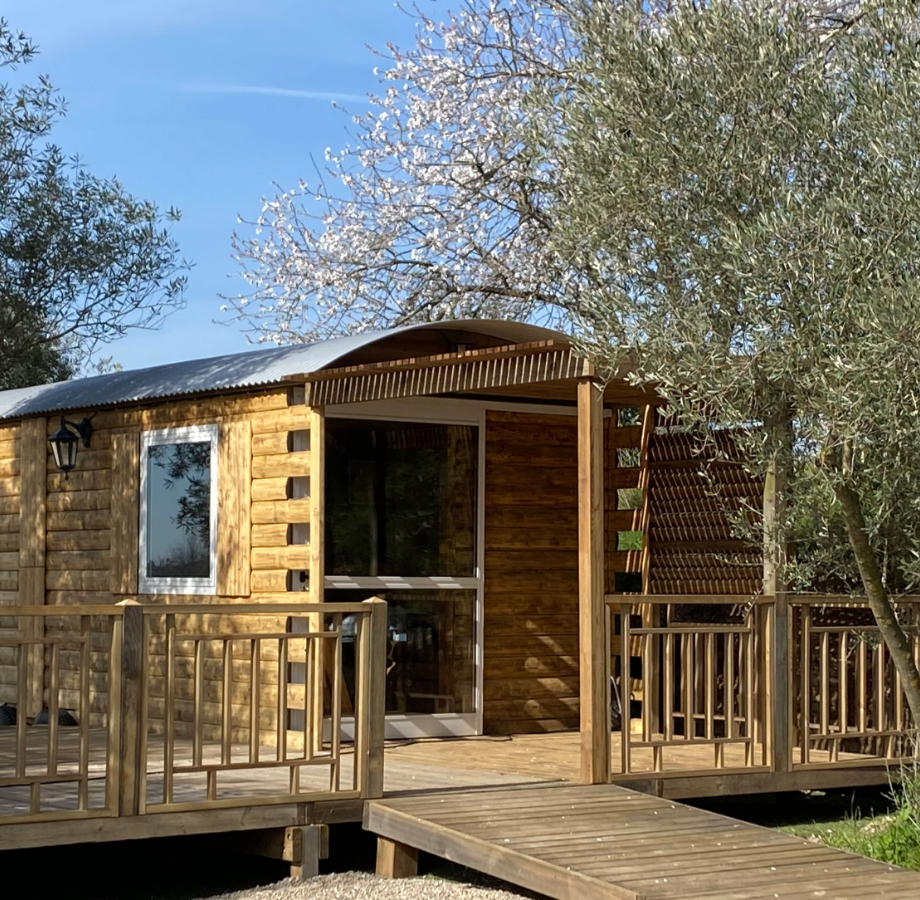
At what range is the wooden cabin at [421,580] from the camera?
7.95 metres

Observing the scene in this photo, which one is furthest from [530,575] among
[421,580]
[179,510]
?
[179,510]

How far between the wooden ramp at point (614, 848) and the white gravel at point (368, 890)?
17 centimetres

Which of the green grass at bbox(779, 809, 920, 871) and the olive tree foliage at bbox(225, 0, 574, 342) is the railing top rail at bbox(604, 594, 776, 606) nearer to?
the green grass at bbox(779, 809, 920, 871)

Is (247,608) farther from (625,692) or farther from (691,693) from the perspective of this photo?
(691,693)

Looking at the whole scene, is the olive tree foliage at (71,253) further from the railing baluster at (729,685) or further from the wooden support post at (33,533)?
the railing baluster at (729,685)

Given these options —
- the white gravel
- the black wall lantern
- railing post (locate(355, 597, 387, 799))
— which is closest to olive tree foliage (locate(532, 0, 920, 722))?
railing post (locate(355, 597, 387, 799))

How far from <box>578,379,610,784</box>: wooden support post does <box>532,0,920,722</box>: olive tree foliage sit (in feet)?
1.63

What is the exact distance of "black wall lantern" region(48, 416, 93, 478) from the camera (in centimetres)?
1127

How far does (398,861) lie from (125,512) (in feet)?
14.7

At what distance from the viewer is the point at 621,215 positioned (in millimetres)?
7152

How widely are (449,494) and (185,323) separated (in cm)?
742

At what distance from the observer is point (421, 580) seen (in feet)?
33.4

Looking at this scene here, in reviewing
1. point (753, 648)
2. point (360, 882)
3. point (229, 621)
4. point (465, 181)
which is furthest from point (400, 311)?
point (360, 882)

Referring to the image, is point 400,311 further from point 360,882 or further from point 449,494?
point 360,882
